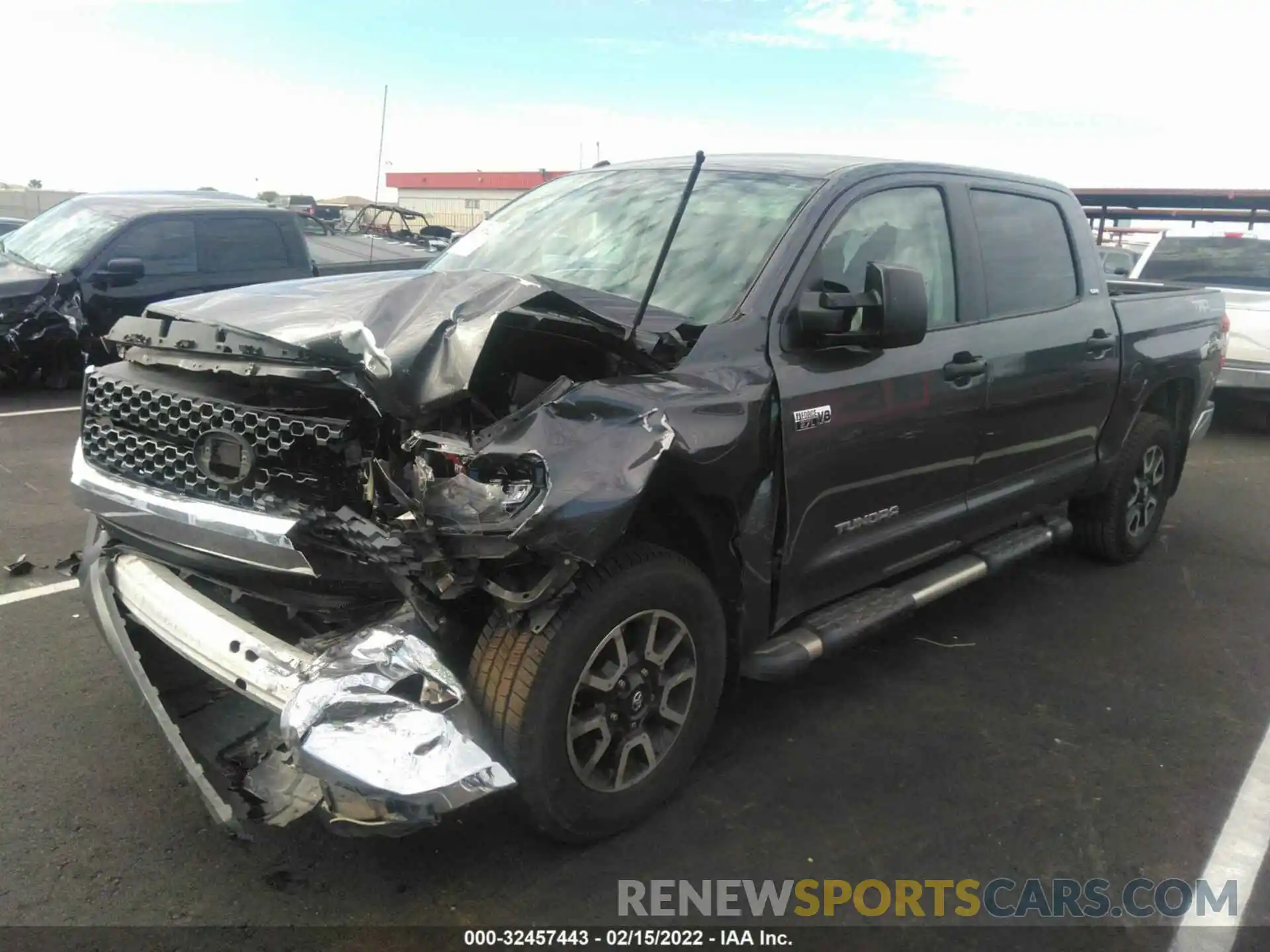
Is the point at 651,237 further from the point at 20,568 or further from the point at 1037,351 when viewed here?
the point at 20,568

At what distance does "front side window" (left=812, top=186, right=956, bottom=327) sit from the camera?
11.4 feet

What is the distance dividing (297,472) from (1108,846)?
2.59 metres

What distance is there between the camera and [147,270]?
8.86 m

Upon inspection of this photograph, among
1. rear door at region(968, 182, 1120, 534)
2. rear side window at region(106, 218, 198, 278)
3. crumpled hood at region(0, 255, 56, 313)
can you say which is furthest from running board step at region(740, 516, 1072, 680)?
crumpled hood at region(0, 255, 56, 313)

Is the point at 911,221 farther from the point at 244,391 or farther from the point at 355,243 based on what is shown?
the point at 355,243

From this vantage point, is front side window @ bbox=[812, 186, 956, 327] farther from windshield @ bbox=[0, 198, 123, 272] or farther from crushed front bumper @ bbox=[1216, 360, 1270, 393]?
windshield @ bbox=[0, 198, 123, 272]

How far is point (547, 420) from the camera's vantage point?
102 inches

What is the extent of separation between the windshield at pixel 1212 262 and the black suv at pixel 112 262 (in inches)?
353

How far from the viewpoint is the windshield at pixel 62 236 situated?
8828 millimetres

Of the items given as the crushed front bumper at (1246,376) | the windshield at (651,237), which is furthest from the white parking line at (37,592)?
the crushed front bumper at (1246,376)

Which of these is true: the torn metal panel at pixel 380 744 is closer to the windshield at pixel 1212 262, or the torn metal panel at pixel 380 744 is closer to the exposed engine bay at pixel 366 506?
the exposed engine bay at pixel 366 506

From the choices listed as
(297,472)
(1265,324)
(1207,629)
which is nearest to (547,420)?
(297,472)

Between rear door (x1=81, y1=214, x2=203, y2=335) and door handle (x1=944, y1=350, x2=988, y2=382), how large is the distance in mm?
6995

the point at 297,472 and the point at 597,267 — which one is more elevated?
the point at 597,267
